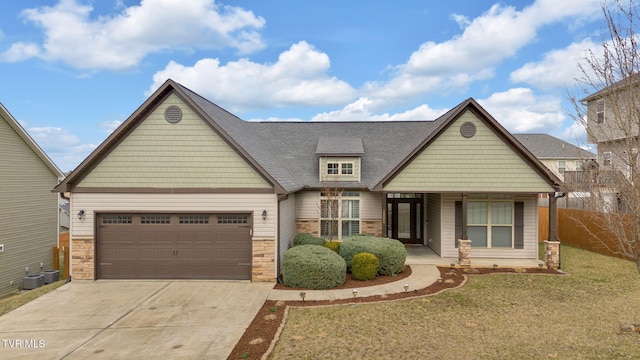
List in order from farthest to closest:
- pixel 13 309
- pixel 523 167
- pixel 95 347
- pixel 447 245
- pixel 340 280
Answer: pixel 447 245, pixel 523 167, pixel 340 280, pixel 13 309, pixel 95 347

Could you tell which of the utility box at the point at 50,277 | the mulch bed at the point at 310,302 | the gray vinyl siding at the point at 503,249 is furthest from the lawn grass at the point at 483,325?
the utility box at the point at 50,277

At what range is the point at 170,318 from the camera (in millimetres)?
9242

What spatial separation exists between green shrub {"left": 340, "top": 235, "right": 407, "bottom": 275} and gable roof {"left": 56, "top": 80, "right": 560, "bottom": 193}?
2.54 meters

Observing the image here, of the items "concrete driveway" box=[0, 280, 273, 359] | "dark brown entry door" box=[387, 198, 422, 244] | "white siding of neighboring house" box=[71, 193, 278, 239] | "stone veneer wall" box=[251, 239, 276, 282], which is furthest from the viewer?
"dark brown entry door" box=[387, 198, 422, 244]

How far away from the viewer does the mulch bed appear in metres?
7.50

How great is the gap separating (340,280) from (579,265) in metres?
10.6

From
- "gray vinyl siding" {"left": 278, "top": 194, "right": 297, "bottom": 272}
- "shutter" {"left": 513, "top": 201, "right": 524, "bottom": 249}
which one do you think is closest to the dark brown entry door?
"shutter" {"left": 513, "top": 201, "right": 524, "bottom": 249}

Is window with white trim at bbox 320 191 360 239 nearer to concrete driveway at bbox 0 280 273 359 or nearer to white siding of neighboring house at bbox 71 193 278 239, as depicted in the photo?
white siding of neighboring house at bbox 71 193 278 239

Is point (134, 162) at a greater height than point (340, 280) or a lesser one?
greater

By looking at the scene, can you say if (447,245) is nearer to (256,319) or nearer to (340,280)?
(340,280)

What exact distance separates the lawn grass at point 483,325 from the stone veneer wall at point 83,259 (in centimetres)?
799

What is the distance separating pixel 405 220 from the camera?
19.0m

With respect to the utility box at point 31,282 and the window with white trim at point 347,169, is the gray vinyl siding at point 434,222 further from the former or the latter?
the utility box at point 31,282

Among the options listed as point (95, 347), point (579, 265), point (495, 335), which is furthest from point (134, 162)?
point (579, 265)
